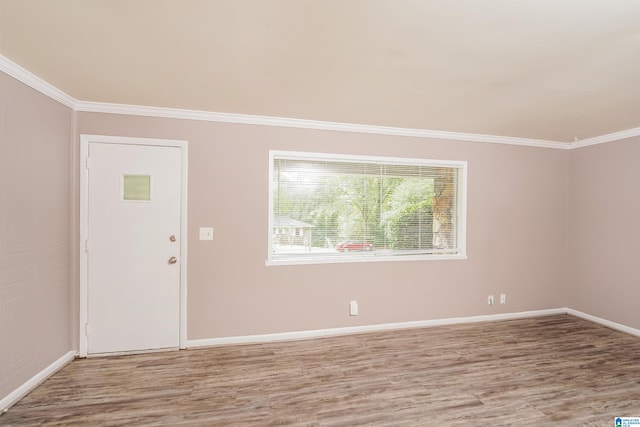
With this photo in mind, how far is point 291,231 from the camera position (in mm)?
3607

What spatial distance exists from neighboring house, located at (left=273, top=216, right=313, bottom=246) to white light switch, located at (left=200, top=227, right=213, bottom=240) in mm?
680

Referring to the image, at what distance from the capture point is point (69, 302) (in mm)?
2965

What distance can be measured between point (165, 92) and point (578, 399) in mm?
4166

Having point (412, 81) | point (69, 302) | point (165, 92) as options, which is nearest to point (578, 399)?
point (412, 81)

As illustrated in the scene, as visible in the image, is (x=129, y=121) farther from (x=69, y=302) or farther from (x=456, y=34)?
(x=456, y=34)

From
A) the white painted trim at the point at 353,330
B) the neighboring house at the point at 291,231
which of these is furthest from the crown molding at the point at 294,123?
the white painted trim at the point at 353,330

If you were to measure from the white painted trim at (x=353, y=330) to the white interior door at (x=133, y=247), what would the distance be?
432 mm

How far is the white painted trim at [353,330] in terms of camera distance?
335 centimetres

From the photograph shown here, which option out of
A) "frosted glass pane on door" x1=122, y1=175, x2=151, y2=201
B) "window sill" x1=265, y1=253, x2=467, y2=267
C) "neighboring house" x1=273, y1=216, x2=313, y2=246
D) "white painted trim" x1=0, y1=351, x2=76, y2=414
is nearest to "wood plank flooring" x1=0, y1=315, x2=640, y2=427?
"white painted trim" x1=0, y1=351, x2=76, y2=414

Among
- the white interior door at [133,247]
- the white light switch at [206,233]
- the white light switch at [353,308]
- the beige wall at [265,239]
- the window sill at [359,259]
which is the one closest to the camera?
the beige wall at [265,239]

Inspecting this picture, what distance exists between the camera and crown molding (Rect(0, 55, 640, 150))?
249cm

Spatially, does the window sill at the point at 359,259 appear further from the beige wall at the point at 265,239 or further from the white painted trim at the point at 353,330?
the white painted trim at the point at 353,330

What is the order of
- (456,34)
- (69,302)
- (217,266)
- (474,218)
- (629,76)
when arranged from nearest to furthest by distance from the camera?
(456,34)
(629,76)
(69,302)
(217,266)
(474,218)

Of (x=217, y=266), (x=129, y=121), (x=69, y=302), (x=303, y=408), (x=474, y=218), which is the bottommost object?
(x=303, y=408)
